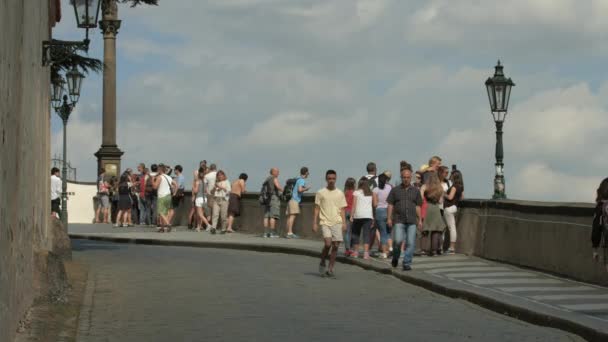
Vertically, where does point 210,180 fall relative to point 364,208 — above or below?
above

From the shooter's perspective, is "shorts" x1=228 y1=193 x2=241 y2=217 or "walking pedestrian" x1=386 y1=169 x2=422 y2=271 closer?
"walking pedestrian" x1=386 y1=169 x2=422 y2=271

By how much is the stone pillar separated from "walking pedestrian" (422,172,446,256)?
22493mm

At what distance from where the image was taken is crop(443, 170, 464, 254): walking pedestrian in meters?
25.1

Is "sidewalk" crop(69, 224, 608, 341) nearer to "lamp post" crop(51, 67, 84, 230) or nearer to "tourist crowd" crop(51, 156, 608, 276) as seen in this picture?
"tourist crowd" crop(51, 156, 608, 276)

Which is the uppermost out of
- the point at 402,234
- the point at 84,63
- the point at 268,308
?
the point at 84,63

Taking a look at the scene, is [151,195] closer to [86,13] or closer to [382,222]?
[382,222]

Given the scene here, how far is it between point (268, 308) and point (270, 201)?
17485 mm

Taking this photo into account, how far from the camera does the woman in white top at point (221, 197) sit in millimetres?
35719

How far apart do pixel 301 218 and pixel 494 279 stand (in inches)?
543

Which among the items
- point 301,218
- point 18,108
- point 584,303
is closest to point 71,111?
point 301,218

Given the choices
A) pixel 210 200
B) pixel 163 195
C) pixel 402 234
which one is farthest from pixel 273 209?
pixel 402 234

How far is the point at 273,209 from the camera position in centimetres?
3353

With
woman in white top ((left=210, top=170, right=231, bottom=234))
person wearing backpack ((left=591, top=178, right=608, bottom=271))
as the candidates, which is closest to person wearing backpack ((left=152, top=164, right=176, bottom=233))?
woman in white top ((left=210, top=170, right=231, bottom=234))

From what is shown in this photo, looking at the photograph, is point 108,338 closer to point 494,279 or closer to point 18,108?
point 18,108
